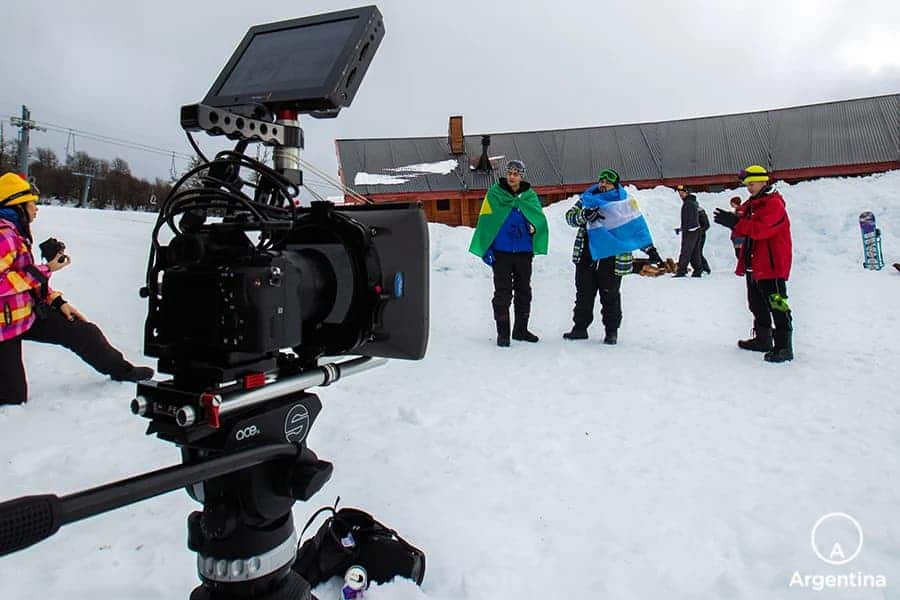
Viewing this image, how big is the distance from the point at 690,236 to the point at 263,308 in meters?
12.0

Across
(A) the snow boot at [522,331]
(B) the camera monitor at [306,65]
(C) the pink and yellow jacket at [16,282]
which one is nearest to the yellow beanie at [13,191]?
(C) the pink and yellow jacket at [16,282]

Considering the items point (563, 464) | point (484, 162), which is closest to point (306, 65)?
point (563, 464)

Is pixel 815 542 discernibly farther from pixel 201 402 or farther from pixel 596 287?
pixel 596 287

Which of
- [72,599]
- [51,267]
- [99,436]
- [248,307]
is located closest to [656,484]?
[248,307]

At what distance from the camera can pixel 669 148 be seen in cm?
2389

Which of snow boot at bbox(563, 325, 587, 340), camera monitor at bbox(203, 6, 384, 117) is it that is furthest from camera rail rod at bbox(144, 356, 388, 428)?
snow boot at bbox(563, 325, 587, 340)

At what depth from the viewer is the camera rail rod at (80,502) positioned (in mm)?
807

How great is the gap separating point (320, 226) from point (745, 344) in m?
4.98

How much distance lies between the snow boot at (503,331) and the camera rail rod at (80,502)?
4626 mm

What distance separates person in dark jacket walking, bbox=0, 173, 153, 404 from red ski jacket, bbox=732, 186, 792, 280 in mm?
5372

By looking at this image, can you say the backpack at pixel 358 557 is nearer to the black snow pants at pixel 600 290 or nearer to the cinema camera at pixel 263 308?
the cinema camera at pixel 263 308

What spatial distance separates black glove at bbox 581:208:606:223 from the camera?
228 inches

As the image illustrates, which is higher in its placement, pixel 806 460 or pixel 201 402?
pixel 201 402

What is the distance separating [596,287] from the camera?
5.90 m
